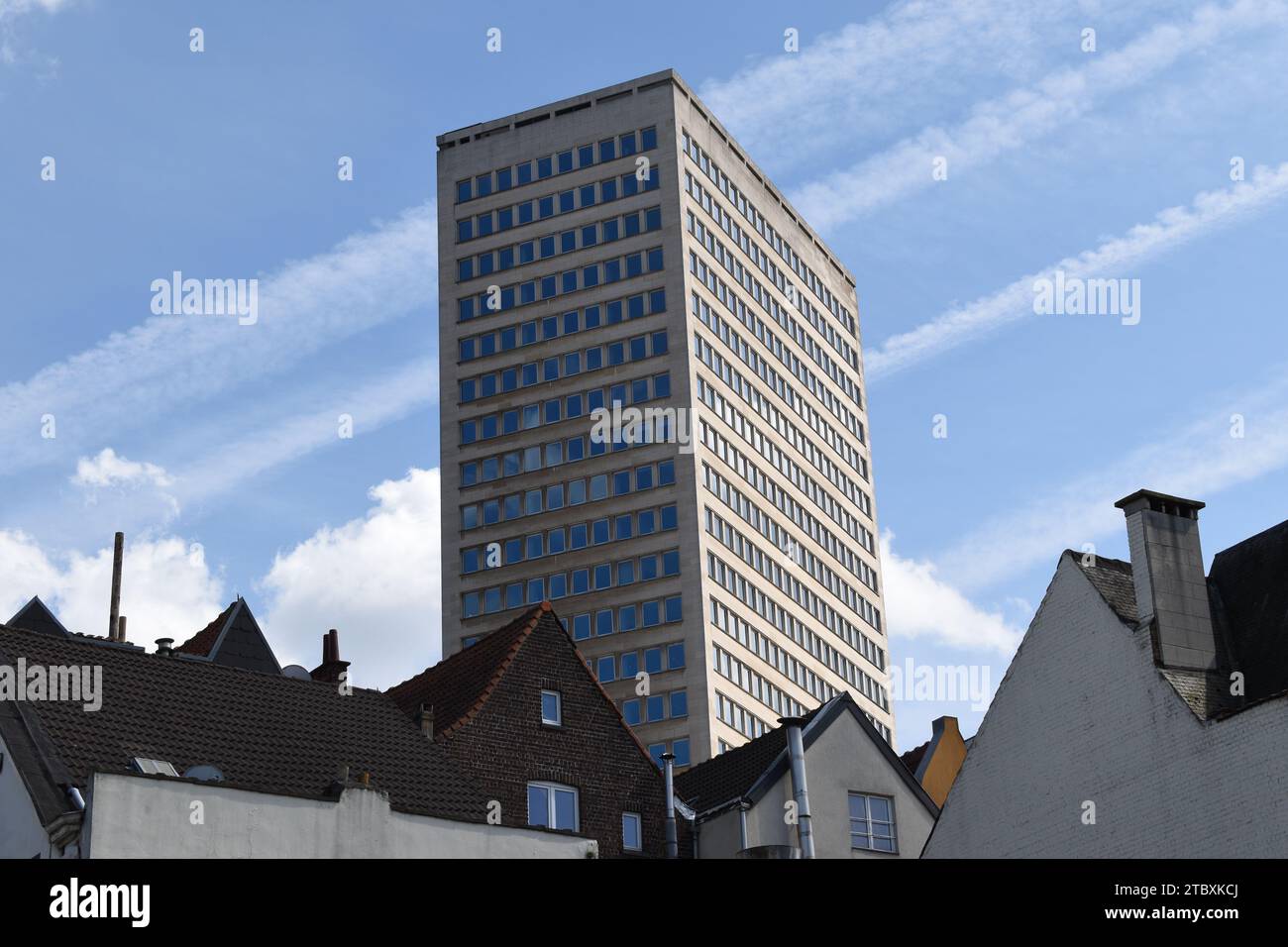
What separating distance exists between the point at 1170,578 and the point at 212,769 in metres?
19.5

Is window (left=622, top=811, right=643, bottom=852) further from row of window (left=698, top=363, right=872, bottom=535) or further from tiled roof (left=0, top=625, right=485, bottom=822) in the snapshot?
row of window (left=698, top=363, right=872, bottom=535)

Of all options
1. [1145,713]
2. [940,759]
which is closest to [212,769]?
[1145,713]

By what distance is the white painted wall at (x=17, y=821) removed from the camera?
32.8m

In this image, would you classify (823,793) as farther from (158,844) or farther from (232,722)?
(158,844)

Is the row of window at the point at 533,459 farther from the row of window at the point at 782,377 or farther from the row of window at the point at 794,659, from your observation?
the row of window at the point at 794,659

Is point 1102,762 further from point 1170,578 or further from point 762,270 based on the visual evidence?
point 762,270

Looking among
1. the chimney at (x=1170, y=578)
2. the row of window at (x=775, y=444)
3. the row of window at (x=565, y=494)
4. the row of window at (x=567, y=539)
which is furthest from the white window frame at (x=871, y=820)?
the row of window at (x=775, y=444)

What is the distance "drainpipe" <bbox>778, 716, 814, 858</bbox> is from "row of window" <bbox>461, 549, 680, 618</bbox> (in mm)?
99234

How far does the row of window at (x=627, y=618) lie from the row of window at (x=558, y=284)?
28638 mm

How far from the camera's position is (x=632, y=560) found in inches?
5778

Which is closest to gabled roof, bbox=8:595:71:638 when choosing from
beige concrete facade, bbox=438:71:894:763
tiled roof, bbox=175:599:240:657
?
tiled roof, bbox=175:599:240:657

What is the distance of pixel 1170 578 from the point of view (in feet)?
126

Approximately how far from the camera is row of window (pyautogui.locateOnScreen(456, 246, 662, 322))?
15588 centimetres
